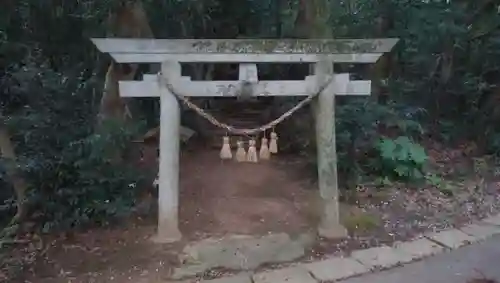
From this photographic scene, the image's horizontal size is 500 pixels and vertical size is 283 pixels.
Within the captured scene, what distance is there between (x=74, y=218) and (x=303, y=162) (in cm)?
294

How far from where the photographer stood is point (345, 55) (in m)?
4.83

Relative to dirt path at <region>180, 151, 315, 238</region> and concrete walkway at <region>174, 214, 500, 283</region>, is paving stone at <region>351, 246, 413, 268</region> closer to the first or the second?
concrete walkway at <region>174, 214, 500, 283</region>

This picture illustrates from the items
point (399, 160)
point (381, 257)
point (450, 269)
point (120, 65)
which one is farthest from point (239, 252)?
point (399, 160)

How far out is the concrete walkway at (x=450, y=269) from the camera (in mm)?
3908

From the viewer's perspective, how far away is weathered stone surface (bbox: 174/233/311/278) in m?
4.12

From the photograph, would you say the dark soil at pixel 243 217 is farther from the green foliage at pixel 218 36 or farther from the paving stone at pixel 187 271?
the green foliage at pixel 218 36

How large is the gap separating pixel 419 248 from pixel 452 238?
0.44 metres

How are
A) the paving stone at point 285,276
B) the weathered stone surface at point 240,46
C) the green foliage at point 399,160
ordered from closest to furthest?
the paving stone at point 285,276
the weathered stone surface at point 240,46
the green foliage at point 399,160

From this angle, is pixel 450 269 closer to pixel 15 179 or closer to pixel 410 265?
pixel 410 265

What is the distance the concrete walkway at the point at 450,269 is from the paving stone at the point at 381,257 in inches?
3.8

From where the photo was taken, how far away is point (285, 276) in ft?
12.9

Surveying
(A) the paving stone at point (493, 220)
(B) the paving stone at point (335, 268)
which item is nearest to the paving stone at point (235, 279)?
(B) the paving stone at point (335, 268)

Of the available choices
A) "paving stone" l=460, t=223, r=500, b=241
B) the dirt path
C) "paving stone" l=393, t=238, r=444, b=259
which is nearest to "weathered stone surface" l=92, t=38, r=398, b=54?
the dirt path

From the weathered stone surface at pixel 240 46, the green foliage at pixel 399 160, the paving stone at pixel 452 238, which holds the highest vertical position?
the weathered stone surface at pixel 240 46
